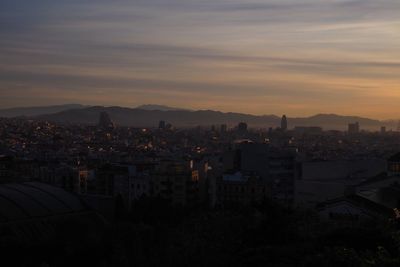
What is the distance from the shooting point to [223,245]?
11.9 meters

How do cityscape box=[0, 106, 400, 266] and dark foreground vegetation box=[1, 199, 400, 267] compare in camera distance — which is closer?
dark foreground vegetation box=[1, 199, 400, 267]

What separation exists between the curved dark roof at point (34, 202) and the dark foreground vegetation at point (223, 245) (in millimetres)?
3417

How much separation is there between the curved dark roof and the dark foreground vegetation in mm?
3417

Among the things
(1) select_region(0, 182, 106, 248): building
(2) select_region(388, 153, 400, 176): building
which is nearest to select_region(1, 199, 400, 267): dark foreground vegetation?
(1) select_region(0, 182, 106, 248): building

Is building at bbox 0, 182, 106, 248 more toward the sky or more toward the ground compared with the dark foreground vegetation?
more toward the ground

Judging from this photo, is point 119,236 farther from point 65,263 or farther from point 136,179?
point 136,179

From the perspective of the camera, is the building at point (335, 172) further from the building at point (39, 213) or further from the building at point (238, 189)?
the building at point (39, 213)

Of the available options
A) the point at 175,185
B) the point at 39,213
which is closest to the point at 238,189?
the point at 175,185

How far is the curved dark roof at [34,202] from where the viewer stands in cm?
1831

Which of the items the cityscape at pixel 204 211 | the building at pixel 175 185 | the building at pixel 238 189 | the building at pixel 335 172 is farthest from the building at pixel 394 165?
the building at pixel 175 185

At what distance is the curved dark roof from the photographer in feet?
60.1

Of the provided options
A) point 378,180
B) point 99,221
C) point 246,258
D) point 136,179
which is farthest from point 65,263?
point 136,179

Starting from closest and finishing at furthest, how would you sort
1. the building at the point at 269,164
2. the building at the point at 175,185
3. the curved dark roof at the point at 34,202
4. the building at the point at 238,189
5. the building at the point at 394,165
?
1. the curved dark roof at the point at 34,202
2. the building at the point at 394,165
3. the building at the point at 238,189
4. the building at the point at 175,185
5. the building at the point at 269,164

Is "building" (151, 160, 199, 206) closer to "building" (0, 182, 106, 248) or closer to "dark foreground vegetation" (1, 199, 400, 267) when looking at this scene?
"building" (0, 182, 106, 248)
